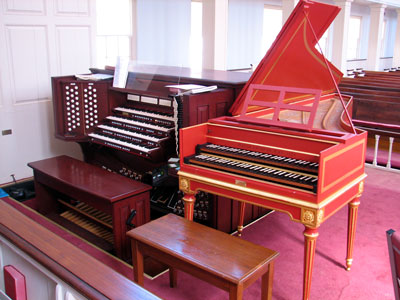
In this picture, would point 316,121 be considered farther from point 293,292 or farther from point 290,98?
point 293,292

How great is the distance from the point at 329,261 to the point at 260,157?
1083 millimetres

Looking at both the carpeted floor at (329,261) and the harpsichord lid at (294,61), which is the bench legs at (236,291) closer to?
the carpeted floor at (329,261)

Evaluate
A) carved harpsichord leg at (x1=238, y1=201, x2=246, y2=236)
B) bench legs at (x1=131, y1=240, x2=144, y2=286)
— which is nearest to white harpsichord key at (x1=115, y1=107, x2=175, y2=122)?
carved harpsichord leg at (x1=238, y1=201, x2=246, y2=236)

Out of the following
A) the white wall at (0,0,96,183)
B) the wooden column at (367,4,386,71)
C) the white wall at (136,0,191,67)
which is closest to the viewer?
the white wall at (0,0,96,183)

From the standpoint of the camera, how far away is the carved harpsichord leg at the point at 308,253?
270 cm

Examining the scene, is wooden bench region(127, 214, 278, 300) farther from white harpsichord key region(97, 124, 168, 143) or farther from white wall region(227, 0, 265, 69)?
white wall region(227, 0, 265, 69)

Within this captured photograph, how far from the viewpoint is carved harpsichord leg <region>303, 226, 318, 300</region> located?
270 centimetres

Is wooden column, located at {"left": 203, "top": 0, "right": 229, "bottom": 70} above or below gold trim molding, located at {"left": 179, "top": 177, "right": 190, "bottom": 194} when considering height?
above

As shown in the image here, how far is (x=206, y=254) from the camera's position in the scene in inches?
95.3

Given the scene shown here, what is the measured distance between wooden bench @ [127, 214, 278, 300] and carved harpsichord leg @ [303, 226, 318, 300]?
0.35 metres

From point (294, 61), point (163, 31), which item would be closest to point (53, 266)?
point (294, 61)

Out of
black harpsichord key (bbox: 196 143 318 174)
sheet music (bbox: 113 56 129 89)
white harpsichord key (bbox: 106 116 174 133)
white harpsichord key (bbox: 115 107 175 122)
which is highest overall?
sheet music (bbox: 113 56 129 89)

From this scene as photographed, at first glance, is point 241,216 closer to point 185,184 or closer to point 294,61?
point 185,184

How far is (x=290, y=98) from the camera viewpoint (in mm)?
3967
